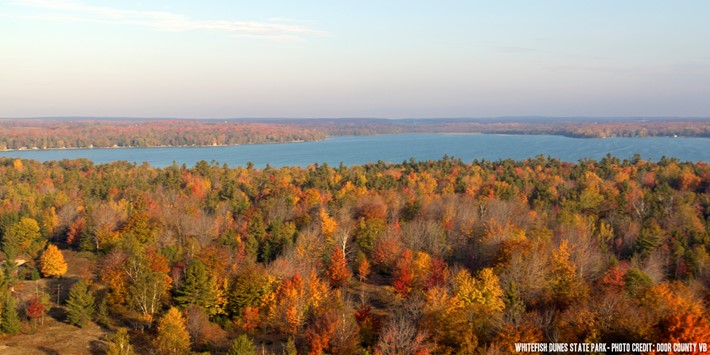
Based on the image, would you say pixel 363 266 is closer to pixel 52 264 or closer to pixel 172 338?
pixel 172 338

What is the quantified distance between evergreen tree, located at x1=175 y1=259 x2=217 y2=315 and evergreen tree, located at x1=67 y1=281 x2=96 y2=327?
4683 millimetres

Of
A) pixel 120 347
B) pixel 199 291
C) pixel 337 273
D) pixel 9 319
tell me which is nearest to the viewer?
pixel 120 347

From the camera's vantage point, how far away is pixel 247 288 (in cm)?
3266

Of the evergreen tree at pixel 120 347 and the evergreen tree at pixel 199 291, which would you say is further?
the evergreen tree at pixel 199 291

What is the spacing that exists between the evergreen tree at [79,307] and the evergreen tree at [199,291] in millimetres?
4683

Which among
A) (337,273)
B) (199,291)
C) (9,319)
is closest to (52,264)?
(9,319)

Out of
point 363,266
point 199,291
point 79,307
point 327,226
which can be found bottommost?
point 363,266

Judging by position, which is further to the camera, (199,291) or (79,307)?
(199,291)

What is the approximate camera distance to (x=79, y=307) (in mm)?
31281

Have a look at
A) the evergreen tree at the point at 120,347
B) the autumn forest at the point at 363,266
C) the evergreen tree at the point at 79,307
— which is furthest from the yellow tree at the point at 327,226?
the evergreen tree at the point at 120,347

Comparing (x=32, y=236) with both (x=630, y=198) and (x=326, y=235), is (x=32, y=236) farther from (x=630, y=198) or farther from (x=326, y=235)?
(x=630, y=198)

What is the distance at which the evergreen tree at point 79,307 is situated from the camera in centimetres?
3123

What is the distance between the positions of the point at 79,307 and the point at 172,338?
8.06 metres

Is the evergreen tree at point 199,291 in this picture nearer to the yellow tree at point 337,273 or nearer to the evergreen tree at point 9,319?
the evergreen tree at point 9,319
